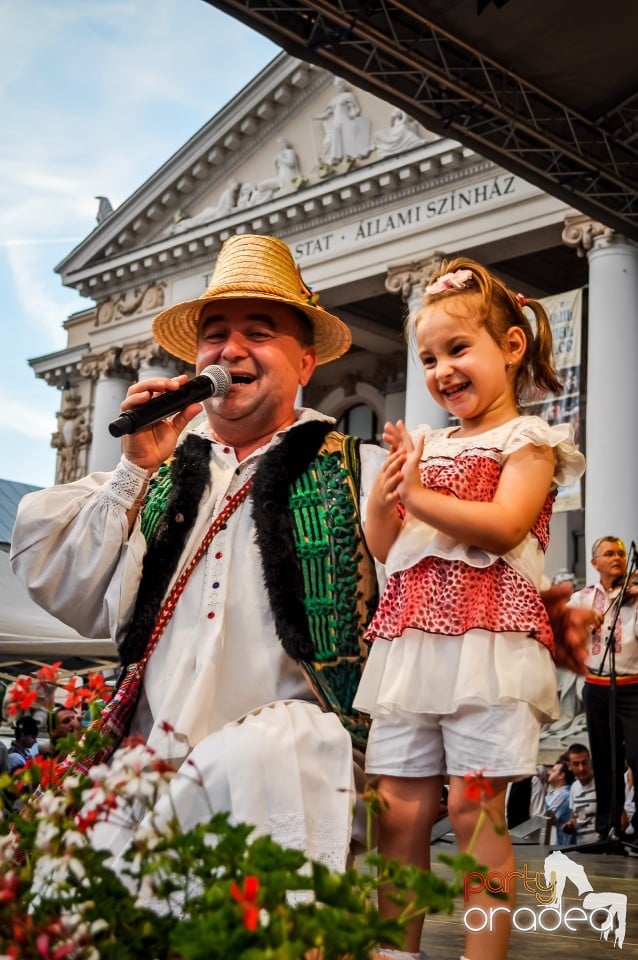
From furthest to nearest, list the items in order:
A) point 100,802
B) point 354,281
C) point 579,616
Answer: point 354,281
point 579,616
point 100,802

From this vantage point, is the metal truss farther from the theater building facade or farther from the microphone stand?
the theater building facade

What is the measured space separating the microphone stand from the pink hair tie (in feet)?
14.6

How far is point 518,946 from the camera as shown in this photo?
146 inches

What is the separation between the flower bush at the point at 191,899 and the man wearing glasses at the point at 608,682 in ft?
21.0

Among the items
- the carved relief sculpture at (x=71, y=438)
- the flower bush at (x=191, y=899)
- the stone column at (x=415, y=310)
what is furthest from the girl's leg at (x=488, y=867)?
the carved relief sculpture at (x=71, y=438)

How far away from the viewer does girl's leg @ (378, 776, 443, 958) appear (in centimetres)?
257

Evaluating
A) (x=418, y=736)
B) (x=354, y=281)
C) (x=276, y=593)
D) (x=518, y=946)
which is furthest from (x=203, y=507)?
(x=354, y=281)

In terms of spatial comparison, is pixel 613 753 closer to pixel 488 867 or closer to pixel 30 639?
Result: pixel 488 867

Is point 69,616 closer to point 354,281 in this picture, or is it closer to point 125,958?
point 125,958

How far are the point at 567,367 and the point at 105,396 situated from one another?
1297cm

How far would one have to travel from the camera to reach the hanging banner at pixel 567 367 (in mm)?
14758

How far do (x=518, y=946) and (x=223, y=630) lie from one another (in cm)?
179

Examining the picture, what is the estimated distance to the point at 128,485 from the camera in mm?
2918

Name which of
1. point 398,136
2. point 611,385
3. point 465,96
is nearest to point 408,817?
point 465,96
